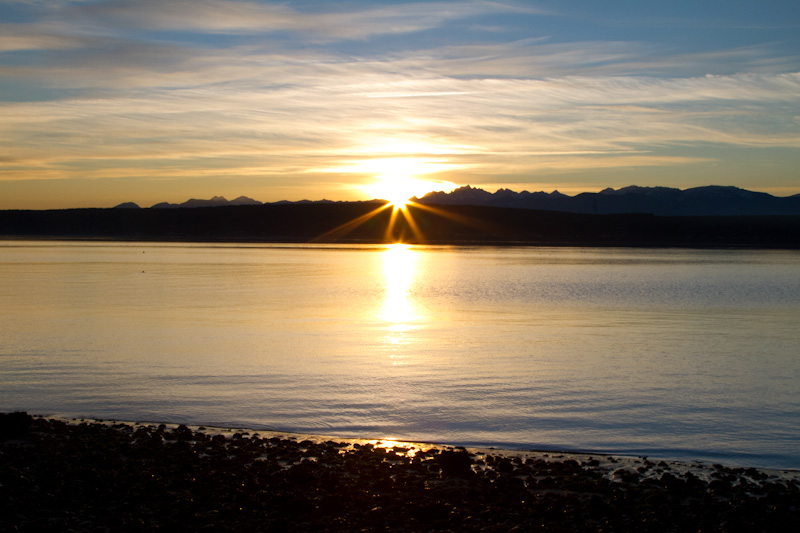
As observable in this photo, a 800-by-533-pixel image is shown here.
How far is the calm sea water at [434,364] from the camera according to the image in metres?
9.67

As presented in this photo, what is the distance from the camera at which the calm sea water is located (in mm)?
9672

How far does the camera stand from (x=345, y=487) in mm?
7047

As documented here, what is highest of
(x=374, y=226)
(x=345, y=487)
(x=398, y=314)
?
(x=374, y=226)

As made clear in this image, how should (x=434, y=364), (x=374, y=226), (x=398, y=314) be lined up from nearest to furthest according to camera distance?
(x=434, y=364) → (x=398, y=314) → (x=374, y=226)

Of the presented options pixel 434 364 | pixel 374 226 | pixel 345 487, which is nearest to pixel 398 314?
pixel 434 364

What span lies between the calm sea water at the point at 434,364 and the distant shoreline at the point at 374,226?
7683cm

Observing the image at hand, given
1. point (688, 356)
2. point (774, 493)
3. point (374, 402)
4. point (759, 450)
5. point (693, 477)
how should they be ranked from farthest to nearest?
point (688, 356)
point (374, 402)
point (759, 450)
point (693, 477)
point (774, 493)

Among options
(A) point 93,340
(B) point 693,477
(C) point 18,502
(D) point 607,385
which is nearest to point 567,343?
(D) point 607,385

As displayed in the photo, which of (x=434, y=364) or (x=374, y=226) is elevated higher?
(x=374, y=226)

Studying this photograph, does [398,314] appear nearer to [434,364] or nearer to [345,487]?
[434,364]

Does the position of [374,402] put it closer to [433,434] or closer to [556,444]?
[433,434]

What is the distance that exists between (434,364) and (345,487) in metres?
6.84

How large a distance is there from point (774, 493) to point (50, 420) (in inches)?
326

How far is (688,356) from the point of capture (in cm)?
1455
